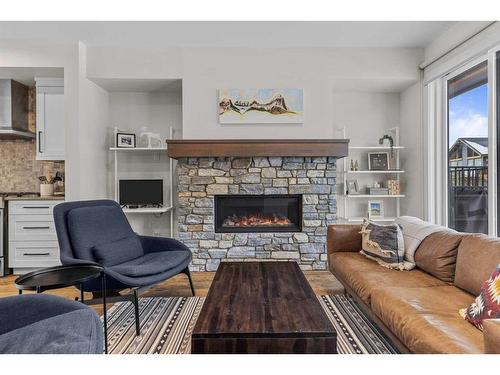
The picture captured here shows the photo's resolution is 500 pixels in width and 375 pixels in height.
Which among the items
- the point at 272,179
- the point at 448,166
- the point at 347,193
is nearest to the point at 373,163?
the point at 347,193

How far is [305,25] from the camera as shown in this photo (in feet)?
10.9

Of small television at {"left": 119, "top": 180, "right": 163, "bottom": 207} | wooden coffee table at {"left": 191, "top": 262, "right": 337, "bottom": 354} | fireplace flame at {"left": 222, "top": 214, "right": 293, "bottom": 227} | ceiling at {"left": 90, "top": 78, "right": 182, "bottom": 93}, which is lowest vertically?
wooden coffee table at {"left": 191, "top": 262, "right": 337, "bottom": 354}

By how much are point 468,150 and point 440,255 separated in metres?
1.69

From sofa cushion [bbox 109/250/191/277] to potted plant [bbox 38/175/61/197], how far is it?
6.11 feet

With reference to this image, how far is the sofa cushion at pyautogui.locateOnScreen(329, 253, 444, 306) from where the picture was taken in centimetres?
211

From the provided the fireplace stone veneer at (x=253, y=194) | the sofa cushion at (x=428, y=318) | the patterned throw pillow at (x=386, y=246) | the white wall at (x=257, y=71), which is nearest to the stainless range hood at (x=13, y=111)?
the white wall at (x=257, y=71)

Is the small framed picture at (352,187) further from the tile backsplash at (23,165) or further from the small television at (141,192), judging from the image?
the tile backsplash at (23,165)

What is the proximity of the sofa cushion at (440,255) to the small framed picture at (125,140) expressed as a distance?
3.35m

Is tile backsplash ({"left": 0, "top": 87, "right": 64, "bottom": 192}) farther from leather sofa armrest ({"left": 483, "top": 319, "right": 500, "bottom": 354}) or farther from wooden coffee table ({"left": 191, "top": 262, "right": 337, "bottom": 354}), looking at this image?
leather sofa armrest ({"left": 483, "top": 319, "right": 500, "bottom": 354})

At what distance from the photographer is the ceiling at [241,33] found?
3.29m

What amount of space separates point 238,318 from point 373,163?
3337 mm

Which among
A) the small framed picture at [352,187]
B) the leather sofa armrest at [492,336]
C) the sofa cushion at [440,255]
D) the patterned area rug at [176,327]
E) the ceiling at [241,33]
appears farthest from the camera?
the small framed picture at [352,187]

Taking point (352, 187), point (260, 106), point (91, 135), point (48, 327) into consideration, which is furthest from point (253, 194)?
point (48, 327)

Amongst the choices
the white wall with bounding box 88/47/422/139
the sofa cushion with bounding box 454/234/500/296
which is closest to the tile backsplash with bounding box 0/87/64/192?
the white wall with bounding box 88/47/422/139
